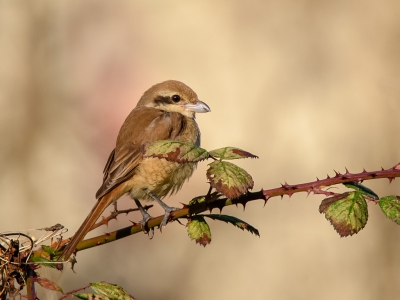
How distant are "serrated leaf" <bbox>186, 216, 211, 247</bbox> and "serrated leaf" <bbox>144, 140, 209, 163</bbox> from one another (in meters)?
0.25

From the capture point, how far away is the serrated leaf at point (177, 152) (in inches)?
64.8

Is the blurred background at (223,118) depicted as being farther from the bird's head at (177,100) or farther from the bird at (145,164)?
the bird at (145,164)

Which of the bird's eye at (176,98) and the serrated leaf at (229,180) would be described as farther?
the bird's eye at (176,98)

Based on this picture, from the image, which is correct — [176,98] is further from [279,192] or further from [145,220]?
[279,192]

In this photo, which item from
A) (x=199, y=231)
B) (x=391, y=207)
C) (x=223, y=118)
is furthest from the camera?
(x=223, y=118)

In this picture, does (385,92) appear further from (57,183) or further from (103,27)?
(57,183)

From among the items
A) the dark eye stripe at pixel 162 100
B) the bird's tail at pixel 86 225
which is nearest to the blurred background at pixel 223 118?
the dark eye stripe at pixel 162 100

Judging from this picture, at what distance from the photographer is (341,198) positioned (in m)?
1.65

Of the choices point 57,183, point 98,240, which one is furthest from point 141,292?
point 98,240

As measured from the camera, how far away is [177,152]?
1690mm

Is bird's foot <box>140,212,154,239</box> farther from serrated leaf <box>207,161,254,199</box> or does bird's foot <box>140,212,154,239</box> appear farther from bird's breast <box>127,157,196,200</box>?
serrated leaf <box>207,161,254,199</box>

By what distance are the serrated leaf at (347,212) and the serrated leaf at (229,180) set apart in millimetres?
213

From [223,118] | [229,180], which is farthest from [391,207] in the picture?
[223,118]

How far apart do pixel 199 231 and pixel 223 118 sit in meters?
3.97
